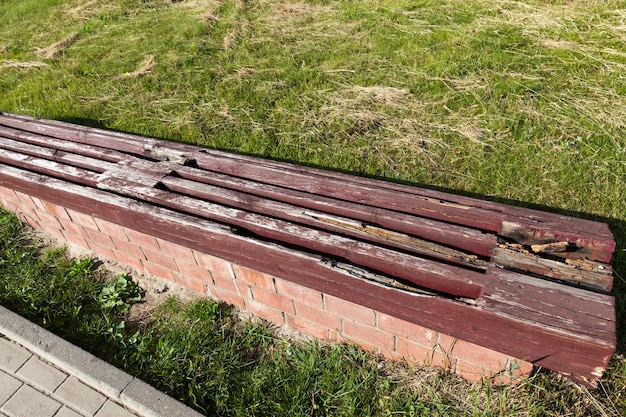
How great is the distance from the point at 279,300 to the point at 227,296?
1.53 ft

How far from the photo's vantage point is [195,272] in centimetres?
284

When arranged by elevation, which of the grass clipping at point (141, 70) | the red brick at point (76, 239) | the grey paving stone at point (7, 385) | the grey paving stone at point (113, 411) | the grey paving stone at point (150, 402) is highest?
the grass clipping at point (141, 70)

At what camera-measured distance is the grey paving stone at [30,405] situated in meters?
2.40

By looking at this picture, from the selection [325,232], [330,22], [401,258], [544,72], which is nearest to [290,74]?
[330,22]

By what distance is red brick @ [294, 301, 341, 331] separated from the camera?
2.43m

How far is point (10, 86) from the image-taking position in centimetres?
629

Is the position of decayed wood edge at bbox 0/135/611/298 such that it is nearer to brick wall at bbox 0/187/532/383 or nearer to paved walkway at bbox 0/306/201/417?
brick wall at bbox 0/187/532/383

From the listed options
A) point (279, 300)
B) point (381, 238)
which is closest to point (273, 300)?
point (279, 300)

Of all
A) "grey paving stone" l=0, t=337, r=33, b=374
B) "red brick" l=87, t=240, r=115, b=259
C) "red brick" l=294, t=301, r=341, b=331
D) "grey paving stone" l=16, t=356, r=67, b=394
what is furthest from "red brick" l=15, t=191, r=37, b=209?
"red brick" l=294, t=301, r=341, b=331

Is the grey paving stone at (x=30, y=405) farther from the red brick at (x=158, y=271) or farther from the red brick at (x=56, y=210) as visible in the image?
the red brick at (x=56, y=210)

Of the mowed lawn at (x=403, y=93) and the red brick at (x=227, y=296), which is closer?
the red brick at (x=227, y=296)

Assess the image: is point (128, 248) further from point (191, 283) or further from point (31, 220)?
point (31, 220)

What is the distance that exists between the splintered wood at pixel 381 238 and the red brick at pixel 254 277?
154 mm

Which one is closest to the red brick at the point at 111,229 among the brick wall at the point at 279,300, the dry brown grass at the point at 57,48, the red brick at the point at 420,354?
the brick wall at the point at 279,300
